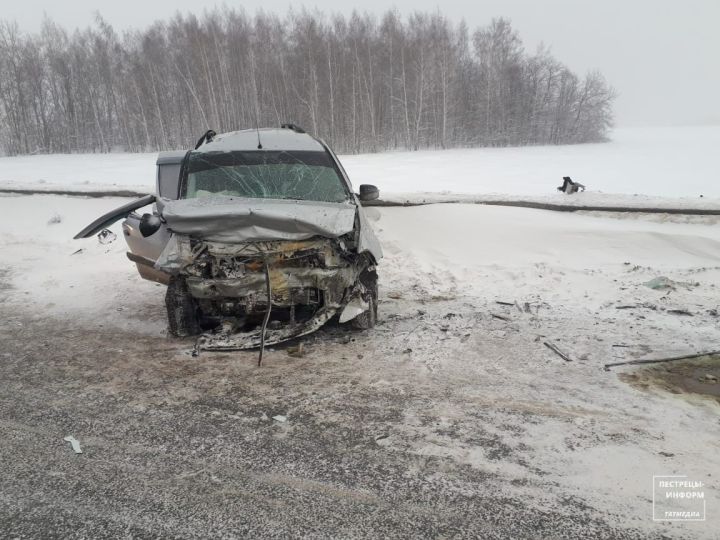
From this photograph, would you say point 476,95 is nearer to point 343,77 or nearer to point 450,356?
point 343,77

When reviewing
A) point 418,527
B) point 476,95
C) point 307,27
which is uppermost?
point 307,27

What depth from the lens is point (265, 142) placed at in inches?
233

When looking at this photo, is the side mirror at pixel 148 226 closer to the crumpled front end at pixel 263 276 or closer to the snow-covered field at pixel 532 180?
the crumpled front end at pixel 263 276

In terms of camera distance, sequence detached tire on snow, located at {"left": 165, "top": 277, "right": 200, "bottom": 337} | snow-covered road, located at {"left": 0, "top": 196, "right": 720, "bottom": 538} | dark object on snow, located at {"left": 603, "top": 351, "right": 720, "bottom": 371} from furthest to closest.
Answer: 1. detached tire on snow, located at {"left": 165, "top": 277, "right": 200, "bottom": 337}
2. dark object on snow, located at {"left": 603, "top": 351, "right": 720, "bottom": 371}
3. snow-covered road, located at {"left": 0, "top": 196, "right": 720, "bottom": 538}

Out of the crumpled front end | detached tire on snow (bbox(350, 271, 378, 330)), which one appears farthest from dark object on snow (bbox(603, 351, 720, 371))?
the crumpled front end

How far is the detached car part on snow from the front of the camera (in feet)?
13.9

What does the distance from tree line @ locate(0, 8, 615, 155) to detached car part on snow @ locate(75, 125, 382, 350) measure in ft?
114

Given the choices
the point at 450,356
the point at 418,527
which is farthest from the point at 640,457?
the point at 450,356

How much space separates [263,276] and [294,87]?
125 feet

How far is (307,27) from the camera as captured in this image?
38.3m

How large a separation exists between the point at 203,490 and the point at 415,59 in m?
40.9

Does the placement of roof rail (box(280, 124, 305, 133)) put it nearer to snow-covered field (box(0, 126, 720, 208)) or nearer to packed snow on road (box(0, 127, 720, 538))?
packed snow on road (box(0, 127, 720, 538))

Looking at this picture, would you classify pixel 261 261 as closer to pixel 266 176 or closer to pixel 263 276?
pixel 263 276

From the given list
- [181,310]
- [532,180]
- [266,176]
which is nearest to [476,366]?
[181,310]
